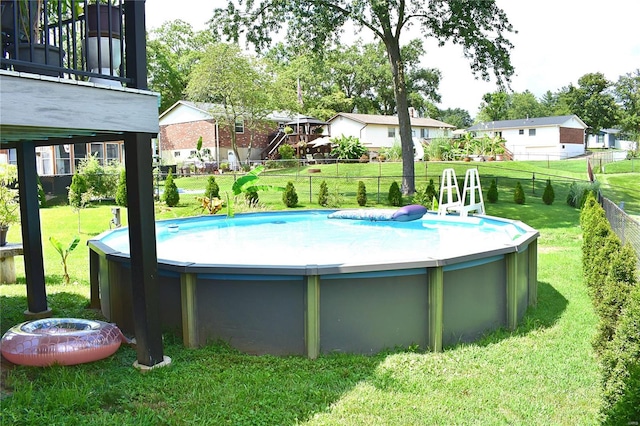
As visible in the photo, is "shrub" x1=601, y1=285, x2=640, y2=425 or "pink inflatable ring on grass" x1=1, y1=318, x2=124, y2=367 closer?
"shrub" x1=601, y1=285, x2=640, y2=425

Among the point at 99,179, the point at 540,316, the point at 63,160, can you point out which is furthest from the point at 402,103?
the point at 63,160

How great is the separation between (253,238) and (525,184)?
19988 mm

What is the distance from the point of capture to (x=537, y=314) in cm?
671

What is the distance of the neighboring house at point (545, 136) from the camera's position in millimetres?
49781

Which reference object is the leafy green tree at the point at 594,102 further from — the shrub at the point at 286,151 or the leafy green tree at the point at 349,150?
the shrub at the point at 286,151

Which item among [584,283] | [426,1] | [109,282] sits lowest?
[584,283]

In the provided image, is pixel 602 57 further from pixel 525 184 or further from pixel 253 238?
pixel 253 238

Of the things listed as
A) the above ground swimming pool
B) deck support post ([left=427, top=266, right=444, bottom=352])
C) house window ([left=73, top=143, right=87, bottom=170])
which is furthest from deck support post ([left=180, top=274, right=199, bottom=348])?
house window ([left=73, top=143, right=87, bottom=170])

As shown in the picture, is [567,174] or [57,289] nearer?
[57,289]

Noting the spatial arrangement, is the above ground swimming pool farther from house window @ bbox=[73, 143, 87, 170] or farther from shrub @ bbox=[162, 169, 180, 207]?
house window @ bbox=[73, 143, 87, 170]

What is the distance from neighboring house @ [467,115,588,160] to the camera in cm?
4978

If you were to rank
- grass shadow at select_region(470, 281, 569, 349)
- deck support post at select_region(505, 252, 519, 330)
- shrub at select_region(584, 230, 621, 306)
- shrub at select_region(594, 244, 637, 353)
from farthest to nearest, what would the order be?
1. shrub at select_region(584, 230, 621, 306)
2. deck support post at select_region(505, 252, 519, 330)
3. grass shadow at select_region(470, 281, 569, 349)
4. shrub at select_region(594, 244, 637, 353)

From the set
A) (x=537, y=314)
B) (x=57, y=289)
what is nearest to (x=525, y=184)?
(x=537, y=314)

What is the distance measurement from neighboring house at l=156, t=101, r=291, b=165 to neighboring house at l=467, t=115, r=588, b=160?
22.3 metres
